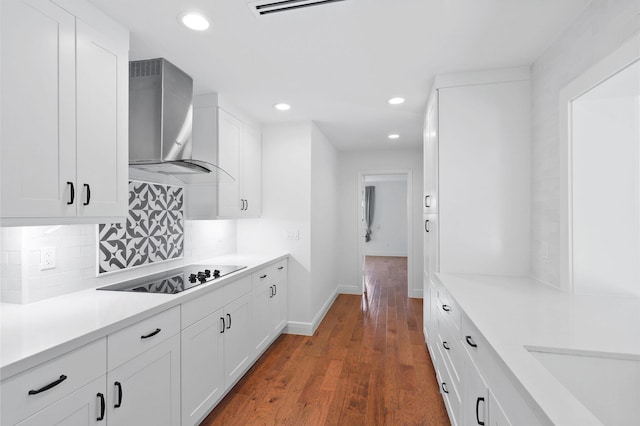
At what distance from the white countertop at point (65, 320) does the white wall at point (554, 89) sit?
86.0 inches

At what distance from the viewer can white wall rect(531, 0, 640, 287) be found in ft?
4.66

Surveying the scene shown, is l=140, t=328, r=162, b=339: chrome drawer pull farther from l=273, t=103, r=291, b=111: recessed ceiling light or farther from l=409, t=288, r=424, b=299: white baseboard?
l=409, t=288, r=424, b=299: white baseboard

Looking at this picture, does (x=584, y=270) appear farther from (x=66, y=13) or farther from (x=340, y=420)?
(x=66, y=13)

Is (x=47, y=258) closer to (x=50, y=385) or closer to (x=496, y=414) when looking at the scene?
(x=50, y=385)

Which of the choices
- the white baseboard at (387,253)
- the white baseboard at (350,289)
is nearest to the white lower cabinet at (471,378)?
the white baseboard at (350,289)

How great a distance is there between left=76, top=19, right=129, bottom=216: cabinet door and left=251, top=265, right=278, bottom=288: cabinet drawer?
1.24m

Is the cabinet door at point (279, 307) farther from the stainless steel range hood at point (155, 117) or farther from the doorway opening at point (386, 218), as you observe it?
the doorway opening at point (386, 218)

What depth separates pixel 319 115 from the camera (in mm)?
3359

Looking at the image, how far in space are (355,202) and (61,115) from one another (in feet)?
14.0

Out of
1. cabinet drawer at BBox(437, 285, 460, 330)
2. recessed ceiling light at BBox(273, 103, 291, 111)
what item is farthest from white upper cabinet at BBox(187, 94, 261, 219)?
cabinet drawer at BBox(437, 285, 460, 330)

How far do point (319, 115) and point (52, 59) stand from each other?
2.33 m

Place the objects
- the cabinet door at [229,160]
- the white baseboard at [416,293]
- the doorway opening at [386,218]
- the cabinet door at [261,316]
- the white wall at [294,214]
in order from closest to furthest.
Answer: the cabinet door at [261,316] < the cabinet door at [229,160] < the white wall at [294,214] < the white baseboard at [416,293] < the doorway opening at [386,218]

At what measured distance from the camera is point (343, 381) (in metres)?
2.52

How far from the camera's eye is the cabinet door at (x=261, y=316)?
8.91ft
